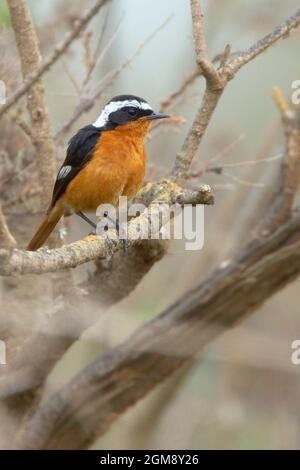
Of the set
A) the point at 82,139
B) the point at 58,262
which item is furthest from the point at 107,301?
the point at 58,262

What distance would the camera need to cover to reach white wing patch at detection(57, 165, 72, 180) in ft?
15.9

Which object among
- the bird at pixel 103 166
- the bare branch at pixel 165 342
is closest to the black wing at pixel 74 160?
the bird at pixel 103 166

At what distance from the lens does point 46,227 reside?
483cm

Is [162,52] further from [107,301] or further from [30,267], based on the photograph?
[30,267]

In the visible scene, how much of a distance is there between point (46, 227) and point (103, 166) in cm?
49

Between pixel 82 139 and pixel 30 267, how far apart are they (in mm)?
2381

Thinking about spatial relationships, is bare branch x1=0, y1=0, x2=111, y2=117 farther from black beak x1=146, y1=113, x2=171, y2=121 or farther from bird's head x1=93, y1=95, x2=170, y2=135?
bird's head x1=93, y1=95, x2=170, y2=135

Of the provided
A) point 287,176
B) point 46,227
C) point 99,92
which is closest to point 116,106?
point 99,92

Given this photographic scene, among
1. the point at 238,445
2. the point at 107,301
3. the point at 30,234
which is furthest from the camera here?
the point at 238,445

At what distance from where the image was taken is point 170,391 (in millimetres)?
6613

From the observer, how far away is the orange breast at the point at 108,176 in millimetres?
4883
